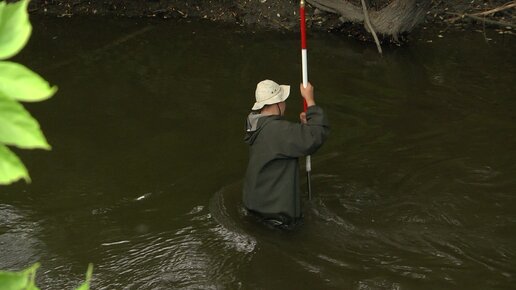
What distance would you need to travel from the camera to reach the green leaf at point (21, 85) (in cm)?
65

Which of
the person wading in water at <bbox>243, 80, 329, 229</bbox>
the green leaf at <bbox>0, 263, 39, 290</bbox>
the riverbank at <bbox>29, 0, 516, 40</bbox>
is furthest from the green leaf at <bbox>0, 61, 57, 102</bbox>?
the riverbank at <bbox>29, 0, 516, 40</bbox>

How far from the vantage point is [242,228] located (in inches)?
214

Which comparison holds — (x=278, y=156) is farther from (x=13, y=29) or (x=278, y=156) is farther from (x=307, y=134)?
(x=13, y=29)

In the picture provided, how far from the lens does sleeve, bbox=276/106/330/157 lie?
4602 millimetres

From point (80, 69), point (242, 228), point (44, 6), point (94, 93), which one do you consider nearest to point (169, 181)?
point (242, 228)

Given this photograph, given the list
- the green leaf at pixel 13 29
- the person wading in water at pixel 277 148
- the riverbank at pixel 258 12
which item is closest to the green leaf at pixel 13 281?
the green leaf at pixel 13 29

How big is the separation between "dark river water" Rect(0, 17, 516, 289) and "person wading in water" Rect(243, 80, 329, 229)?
0.37 metres

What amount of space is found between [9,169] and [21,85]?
0.09 meters

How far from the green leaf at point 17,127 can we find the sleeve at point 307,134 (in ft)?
13.0

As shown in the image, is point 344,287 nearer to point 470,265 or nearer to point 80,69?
point 470,265

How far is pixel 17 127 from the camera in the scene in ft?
2.15

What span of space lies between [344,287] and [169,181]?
93.3 inches

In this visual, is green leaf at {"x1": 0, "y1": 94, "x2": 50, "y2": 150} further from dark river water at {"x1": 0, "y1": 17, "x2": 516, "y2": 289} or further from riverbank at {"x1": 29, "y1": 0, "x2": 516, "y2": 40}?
riverbank at {"x1": 29, "y1": 0, "x2": 516, "y2": 40}

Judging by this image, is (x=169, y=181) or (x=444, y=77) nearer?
(x=169, y=181)
